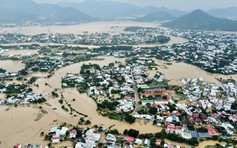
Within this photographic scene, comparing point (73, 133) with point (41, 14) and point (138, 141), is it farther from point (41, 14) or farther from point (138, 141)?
point (41, 14)

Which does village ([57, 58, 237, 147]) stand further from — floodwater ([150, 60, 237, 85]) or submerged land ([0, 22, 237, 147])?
floodwater ([150, 60, 237, 85])

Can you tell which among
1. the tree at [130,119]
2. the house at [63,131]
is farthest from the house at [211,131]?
the house at [63,131]

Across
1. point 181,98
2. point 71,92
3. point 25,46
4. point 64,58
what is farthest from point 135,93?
point 25,46

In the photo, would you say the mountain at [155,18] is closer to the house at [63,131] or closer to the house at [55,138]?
the house at [63,131]

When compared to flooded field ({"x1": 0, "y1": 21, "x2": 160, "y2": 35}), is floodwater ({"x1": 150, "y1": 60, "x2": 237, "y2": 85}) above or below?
below

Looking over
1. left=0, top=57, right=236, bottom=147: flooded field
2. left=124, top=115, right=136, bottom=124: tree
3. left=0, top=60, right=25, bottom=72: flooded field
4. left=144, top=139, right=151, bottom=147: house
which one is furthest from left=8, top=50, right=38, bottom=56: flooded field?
left=144, top=139, right=151, bottom=147: house

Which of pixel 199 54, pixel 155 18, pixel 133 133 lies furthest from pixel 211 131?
pixel 155 18
